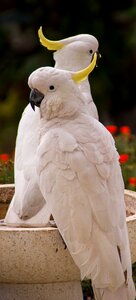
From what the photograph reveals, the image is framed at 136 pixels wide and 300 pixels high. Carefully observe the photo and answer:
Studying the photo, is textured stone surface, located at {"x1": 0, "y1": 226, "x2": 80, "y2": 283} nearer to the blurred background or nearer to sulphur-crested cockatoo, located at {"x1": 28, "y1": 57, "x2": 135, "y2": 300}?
sulphur-crested cockatoo, located at {"x1": 28, "y1": 57, "x2": 135, "y2": 300}

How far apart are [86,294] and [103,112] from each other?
545cm

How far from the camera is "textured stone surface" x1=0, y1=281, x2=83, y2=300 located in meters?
3.70

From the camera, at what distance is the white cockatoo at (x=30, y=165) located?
358 cm

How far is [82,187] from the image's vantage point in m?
3.37

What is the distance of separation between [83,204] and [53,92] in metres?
0.50

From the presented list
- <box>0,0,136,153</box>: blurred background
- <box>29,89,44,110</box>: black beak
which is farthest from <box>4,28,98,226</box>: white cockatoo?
<box>0,0,136,153</box>: blurred background

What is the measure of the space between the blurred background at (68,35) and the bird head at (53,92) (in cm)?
531

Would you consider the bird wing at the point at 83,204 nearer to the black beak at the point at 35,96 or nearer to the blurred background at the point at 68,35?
the black beak at the point at 35,96

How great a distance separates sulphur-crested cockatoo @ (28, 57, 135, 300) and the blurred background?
17.5ft

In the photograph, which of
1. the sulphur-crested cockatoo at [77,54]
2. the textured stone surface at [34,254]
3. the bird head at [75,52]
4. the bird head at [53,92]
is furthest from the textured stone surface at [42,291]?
the bird head at [75,52]

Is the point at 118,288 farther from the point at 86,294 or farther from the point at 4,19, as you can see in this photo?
the point at 4,19

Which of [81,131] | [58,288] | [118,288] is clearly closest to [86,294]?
[58,288]

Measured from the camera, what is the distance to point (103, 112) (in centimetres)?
969

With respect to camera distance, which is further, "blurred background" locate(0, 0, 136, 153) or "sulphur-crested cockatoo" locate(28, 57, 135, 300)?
"blurred background" locate(0, 0, 136, 153)
